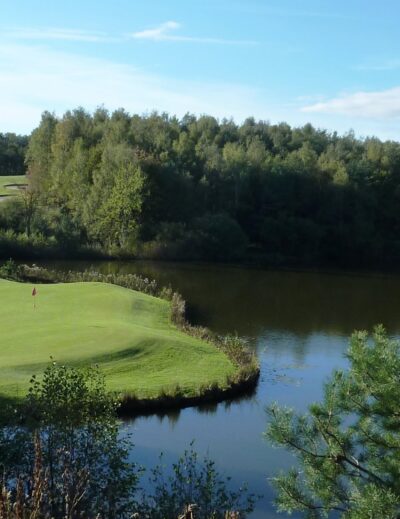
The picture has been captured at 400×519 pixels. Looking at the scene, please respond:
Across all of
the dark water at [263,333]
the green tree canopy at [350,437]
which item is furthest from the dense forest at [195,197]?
the green tree canopy at [350,437]

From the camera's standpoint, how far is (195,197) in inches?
2921

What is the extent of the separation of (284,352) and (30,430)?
68.3 feet

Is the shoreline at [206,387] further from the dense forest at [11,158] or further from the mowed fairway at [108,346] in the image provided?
the dense forest at [11,158]

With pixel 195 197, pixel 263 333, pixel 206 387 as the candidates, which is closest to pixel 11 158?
pixel 195 197

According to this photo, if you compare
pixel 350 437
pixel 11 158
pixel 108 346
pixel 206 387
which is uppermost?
pixel 11 158

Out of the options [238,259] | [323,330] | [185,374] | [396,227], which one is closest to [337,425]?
[185,374]

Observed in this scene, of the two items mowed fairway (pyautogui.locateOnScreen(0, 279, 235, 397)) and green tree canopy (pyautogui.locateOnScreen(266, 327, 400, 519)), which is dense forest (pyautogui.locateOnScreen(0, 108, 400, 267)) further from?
green tree canopy (pyautogui.locateOnScreen(266, 327, 400, 519))

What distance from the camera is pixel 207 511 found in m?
11.0

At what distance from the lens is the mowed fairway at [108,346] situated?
22.3 metres

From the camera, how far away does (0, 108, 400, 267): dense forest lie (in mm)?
70000

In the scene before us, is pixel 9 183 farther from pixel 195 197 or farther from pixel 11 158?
pixel 195 197

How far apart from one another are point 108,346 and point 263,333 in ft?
39.8

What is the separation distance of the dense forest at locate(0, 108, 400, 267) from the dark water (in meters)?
7.11

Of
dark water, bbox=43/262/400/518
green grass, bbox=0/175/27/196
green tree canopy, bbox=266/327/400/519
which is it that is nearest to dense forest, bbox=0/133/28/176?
green grass, bbox=0/175/27/196
